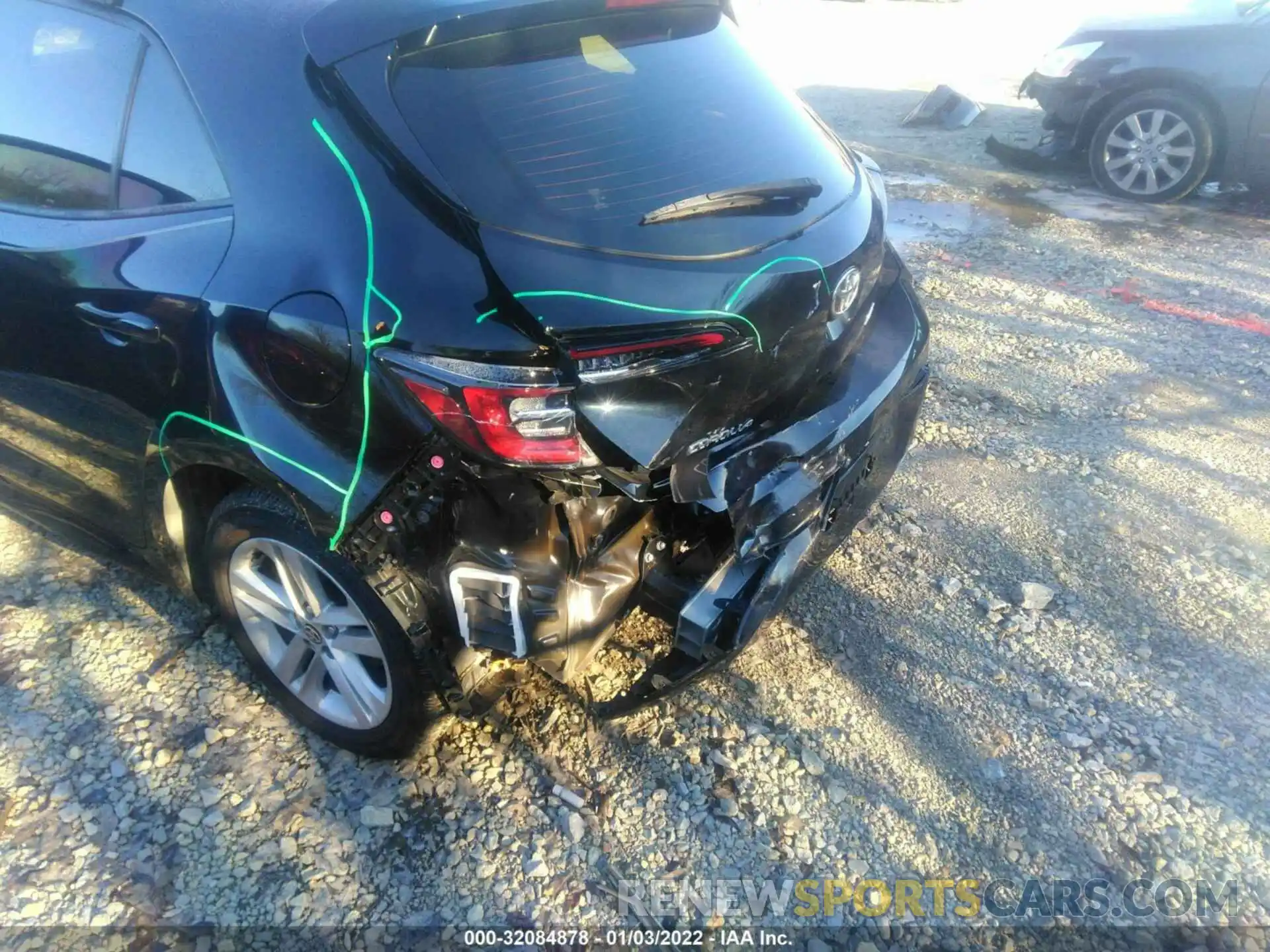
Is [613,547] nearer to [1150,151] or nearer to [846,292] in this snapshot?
[846,292]

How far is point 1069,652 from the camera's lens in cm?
283

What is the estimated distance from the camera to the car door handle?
6.98ft

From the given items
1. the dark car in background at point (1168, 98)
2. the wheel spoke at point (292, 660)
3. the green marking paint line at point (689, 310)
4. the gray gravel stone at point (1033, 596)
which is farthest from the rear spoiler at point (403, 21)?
the dark car in background at point (1168, 98)

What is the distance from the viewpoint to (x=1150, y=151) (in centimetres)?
696

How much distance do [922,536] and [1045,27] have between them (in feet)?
51.9

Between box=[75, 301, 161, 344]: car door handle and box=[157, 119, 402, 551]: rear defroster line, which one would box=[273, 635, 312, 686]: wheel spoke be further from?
box=[75, 301, 161, 344]: car door handle

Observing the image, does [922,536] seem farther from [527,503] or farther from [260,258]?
[260,258]

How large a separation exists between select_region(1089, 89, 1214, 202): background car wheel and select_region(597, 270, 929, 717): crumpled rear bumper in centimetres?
588

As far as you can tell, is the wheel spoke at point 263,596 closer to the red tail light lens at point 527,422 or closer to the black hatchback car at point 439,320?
the black hatchback car at point 439,320

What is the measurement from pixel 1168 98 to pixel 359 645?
24.0 feet

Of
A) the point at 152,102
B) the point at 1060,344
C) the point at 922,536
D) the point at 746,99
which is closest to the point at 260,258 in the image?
the point at 152,102

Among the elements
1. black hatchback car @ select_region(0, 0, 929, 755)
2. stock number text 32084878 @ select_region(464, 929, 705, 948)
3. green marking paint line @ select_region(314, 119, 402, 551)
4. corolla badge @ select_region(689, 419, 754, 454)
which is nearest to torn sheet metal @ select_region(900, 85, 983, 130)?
black hatchback car @ select_region(0, 0, 929, 755)

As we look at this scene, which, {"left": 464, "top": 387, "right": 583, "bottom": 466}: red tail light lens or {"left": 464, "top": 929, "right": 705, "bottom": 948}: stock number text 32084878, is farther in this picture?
{"left": 464, "top": 929, "right": 705, "bottom": 948}: stock number text 32084878

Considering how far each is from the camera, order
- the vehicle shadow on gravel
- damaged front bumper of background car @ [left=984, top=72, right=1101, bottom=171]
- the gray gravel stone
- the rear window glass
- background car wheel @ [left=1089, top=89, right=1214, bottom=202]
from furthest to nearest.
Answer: damaged front bumper of background car @ [left=984, top=72, right=1101, bottom=171] → background car wheel @ [left=1089, top=89, right=1214, bottom=202] → the gray gravel stone → the vehicle shadow on gravel → the rear window glass
